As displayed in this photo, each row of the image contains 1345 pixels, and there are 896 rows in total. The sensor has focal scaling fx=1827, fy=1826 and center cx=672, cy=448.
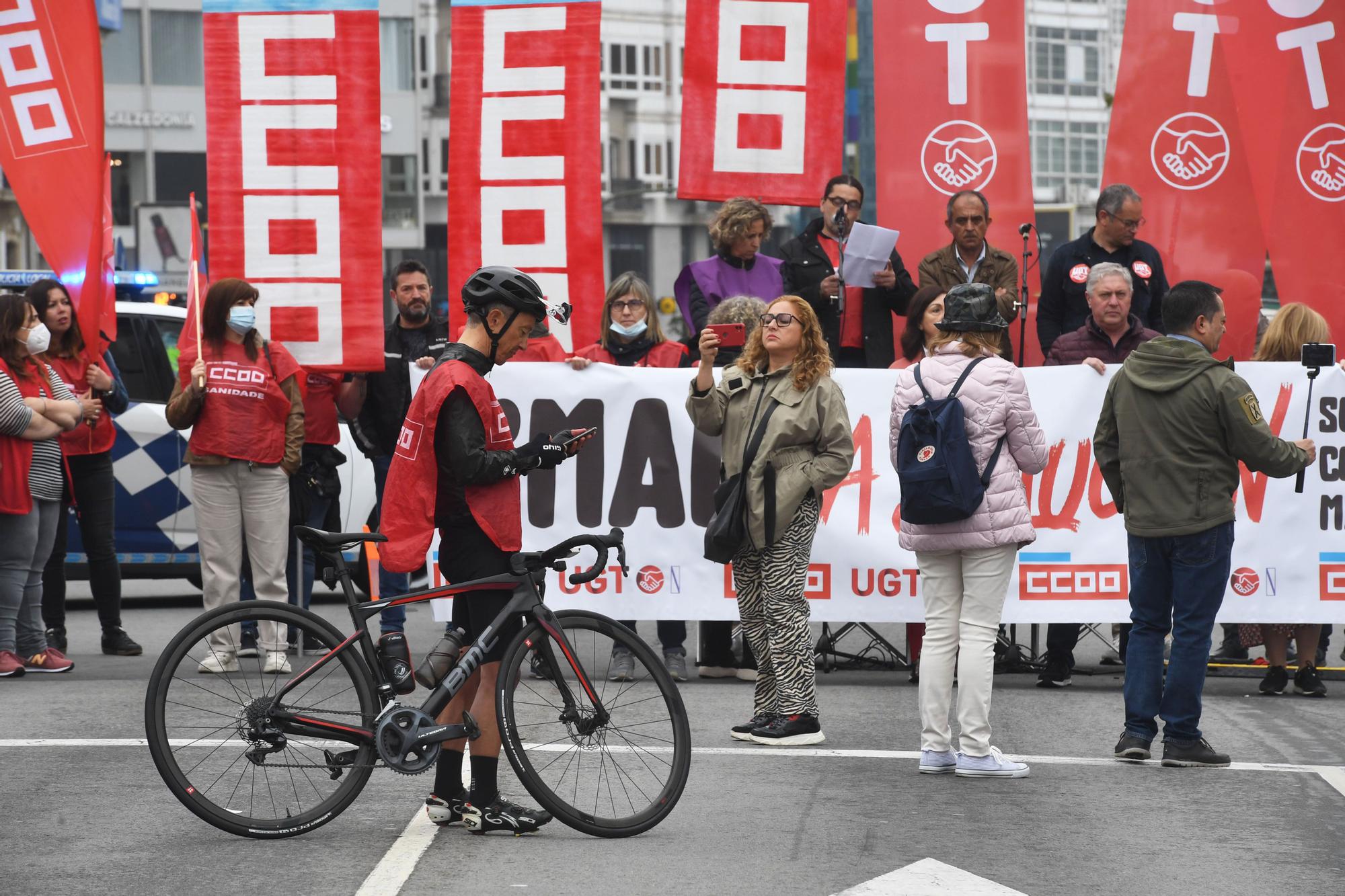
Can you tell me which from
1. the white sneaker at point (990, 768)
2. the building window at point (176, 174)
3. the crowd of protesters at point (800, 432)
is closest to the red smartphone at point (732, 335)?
the crowd of protesters at point (800, 432)

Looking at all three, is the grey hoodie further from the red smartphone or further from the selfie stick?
the red smartphone

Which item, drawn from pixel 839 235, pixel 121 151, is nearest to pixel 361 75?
pixel 839 235

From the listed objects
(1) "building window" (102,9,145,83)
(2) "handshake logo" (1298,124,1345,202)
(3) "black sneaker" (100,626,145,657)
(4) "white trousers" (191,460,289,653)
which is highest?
(1) "building window" (102,9,145,83)

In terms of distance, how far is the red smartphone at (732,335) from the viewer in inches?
347

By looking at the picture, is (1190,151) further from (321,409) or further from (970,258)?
(321,409)

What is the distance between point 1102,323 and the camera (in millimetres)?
9531

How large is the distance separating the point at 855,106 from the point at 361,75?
193 ft

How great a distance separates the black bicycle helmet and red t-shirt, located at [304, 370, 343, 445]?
4.39 m

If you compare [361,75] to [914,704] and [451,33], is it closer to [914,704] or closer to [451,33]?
[451,33]

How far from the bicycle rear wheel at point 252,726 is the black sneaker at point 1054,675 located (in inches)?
182

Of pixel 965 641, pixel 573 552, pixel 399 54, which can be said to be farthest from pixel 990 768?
pixel 399 54

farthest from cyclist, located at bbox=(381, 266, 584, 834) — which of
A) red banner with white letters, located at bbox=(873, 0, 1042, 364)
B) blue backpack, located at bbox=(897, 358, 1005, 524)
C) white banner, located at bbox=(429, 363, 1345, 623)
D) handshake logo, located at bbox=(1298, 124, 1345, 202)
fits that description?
handshake logo, located at bbox=(1298, 124, 1345, 202)

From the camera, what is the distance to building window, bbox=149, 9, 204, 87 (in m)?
56.1

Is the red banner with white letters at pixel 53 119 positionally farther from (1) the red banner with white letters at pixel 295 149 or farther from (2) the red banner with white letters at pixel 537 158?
(2) the red banner with white letters at pixel 537 158
